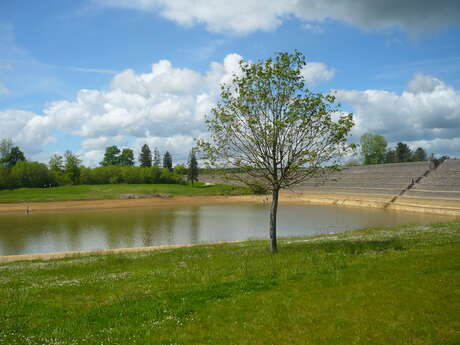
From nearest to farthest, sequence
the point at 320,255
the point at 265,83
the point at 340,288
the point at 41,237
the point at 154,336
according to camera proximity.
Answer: the point at 154,336
the point at 340,288
the point at 320,255
the point at 265,83
the point at 41,237

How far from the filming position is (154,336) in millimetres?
8547

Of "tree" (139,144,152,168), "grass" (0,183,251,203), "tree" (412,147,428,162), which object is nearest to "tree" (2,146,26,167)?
"grass" (0,183,251,203)

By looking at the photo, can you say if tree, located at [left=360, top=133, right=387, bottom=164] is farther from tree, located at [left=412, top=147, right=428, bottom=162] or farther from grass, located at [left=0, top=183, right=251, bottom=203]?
grass, located at [left=0, top=183, right=251, bottom=203]

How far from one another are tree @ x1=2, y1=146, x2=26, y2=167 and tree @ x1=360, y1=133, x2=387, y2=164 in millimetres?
147857

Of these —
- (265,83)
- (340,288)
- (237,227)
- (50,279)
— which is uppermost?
(265,83)

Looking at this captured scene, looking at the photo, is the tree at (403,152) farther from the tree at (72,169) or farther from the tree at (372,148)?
the tree at (72,169)

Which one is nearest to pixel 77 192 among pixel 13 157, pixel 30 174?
pixel 30 174

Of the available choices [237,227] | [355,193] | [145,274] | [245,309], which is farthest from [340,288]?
[355,193]

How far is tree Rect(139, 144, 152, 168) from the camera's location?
18809 cm

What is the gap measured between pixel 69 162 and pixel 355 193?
389 ft

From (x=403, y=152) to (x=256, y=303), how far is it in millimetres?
185417

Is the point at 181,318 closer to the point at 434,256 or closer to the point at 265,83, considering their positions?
the point at 434,256

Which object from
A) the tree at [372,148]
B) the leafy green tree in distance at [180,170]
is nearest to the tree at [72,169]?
the leafy green tree in distance at [180,170]

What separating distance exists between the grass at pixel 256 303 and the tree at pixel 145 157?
17502 centimetres
